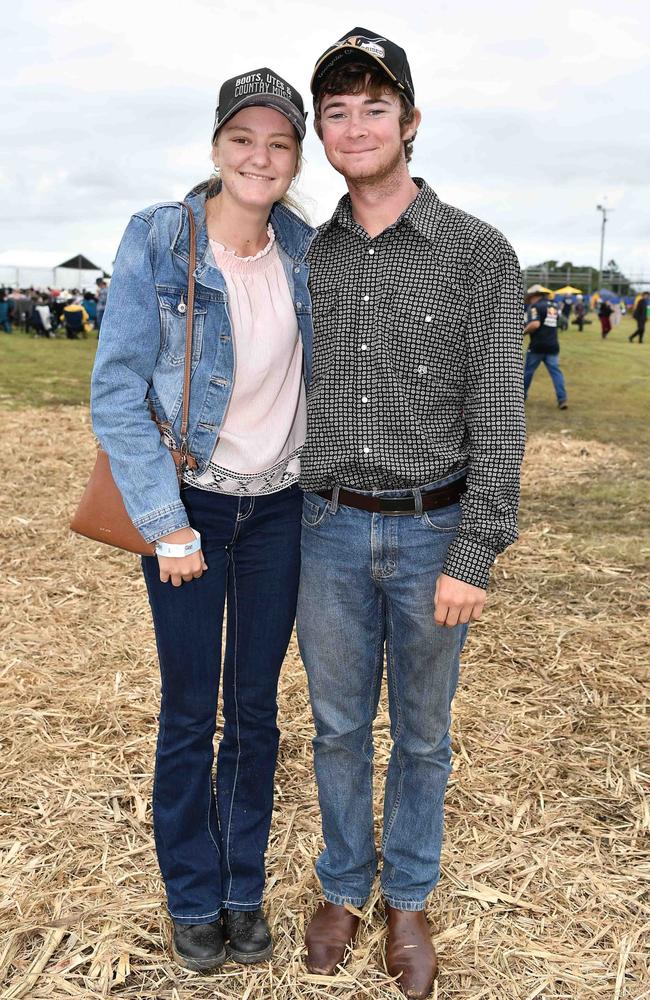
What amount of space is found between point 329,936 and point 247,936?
11.3 inches

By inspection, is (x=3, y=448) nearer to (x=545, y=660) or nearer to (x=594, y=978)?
(x=545, y=660)

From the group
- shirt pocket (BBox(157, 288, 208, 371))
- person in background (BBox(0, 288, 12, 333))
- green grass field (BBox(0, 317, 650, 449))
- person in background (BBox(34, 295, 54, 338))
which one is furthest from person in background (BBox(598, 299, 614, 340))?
shirt pocket (BBox(157, 288, 208, 371))

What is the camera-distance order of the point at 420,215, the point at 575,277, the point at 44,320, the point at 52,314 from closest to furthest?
the point at 420,215, the point at 44,320, the point at 52,314, the point at 575,277

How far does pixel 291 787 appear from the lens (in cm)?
414

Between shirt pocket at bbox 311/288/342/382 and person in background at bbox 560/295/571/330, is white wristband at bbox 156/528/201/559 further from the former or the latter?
person in background at bbox 560/295/571/330

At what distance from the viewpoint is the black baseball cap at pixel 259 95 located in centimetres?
257

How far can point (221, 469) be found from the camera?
2766mm

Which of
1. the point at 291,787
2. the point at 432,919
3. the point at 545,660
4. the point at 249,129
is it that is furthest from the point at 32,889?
the point at 545,660

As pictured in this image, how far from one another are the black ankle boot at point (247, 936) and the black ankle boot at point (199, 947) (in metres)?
0.05

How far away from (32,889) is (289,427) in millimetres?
2060

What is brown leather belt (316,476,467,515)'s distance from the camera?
2.73 m

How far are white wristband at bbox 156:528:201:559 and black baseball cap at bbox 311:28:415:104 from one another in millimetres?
1448

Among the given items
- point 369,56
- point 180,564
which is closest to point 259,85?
point 369,56

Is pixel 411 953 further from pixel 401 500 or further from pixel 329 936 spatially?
pixel 401 500
